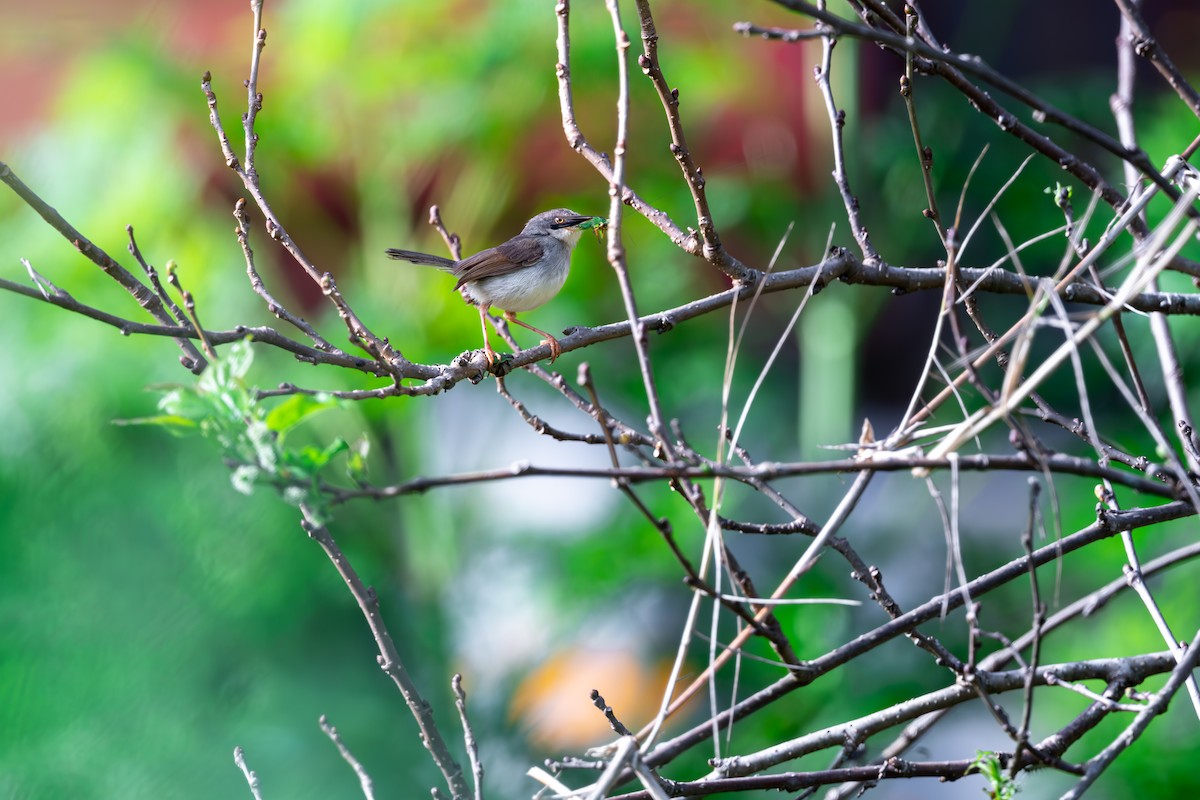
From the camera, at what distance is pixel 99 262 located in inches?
57.5

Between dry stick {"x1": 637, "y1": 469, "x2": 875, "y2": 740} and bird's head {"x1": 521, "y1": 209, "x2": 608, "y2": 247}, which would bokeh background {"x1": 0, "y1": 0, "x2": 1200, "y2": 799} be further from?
dry stick {"x1": 637, "y1": 469, "x2": 875, "y2": 740}

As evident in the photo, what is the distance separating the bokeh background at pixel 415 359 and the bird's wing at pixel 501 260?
1.44 m

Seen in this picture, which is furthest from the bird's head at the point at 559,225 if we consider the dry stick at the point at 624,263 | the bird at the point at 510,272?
the dry stick at the point at 624,263

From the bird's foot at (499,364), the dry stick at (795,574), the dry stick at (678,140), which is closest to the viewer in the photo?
the dry stick at (795,574)

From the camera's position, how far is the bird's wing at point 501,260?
3.02 m

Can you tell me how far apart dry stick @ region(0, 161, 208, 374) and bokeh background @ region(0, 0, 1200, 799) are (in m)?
2.07

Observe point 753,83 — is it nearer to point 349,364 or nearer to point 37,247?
point 37,247

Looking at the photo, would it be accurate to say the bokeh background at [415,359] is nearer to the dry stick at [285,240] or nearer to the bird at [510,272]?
the bird at [510,272]

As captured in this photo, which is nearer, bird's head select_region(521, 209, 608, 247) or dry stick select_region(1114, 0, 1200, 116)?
dry stick select_region(1114, 0, 1200, 116)

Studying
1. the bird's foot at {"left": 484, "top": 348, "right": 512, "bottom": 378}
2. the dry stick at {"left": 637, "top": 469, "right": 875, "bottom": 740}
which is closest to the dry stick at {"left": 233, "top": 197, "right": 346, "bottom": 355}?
the bird's foot at {"left": 484, "top": 348, "right": 512, "bottom": 378}

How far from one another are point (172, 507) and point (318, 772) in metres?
1.03

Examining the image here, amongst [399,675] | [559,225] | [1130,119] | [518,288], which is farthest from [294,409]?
[559,225]

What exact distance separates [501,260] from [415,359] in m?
1.41

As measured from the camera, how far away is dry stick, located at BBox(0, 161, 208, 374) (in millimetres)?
1376
